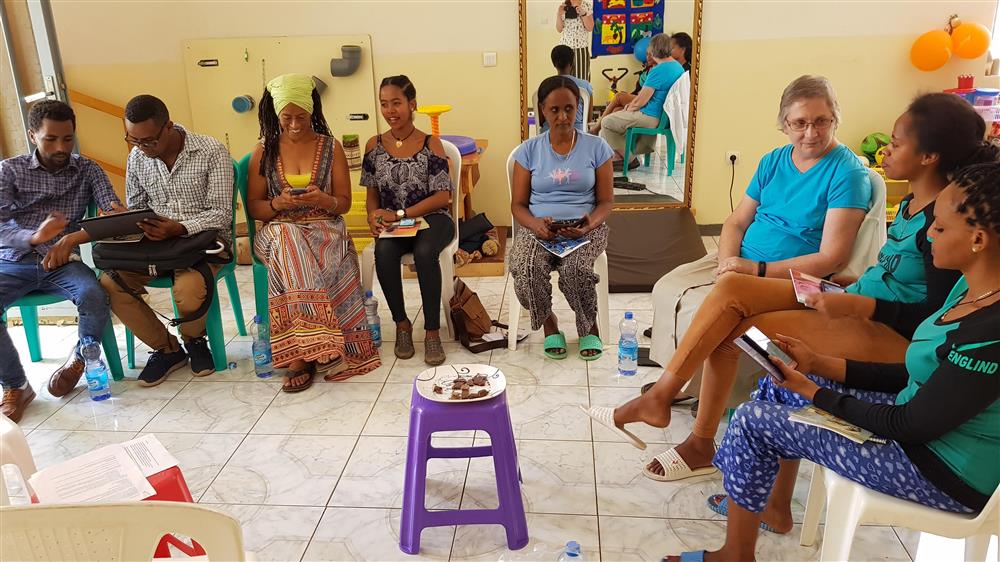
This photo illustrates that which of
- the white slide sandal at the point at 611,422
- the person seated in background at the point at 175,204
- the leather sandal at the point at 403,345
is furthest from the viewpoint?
the leather sandal at the point at 403,345

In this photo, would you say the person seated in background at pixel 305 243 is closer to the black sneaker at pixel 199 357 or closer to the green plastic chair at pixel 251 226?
the green plastic chair at pixel 251 226

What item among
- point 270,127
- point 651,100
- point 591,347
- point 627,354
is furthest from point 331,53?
point 627,354

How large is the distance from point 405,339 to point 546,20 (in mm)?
2434

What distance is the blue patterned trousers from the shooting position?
156cm

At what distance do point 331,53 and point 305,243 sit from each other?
7.10ft

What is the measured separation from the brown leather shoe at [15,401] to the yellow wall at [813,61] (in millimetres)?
4009

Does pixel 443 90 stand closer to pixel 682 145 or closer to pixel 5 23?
pixel 682 145

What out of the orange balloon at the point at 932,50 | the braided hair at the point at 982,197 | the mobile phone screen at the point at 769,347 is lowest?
the mobile phone screen at the point at 769,347

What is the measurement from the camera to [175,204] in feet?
10.4

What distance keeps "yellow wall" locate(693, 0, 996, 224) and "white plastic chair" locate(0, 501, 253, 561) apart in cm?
431

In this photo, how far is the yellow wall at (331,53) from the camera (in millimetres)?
4754

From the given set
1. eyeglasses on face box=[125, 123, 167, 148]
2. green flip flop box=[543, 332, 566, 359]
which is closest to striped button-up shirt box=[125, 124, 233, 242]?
eyeglasses on face box=[125, 123, 167, 148]

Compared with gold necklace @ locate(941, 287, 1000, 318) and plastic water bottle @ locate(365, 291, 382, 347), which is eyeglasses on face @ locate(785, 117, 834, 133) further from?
plastic water bottle @ locate(365, 291, 382, 347)

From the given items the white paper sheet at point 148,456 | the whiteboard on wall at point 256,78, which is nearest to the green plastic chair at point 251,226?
the white paper sheet at point 148,456
